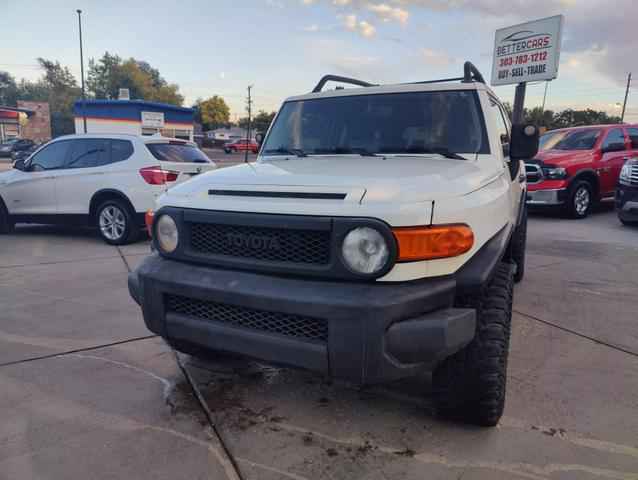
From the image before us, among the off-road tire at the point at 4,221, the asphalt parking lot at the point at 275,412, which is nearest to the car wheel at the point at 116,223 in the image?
the off-road tire at the point at 4,221

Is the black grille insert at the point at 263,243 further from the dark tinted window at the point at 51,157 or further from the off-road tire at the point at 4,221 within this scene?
the off-road tire at the point at 4,221

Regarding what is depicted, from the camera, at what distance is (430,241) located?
6.39 feet

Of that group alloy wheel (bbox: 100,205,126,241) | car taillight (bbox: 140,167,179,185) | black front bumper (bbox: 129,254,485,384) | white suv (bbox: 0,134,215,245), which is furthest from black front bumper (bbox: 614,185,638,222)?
alloy wheel (bbox: 100,205,126,241)

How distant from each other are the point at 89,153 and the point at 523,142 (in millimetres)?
6222

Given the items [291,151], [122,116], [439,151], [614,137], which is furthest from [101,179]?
[122,116]

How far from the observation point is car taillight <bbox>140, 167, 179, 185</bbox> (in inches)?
259

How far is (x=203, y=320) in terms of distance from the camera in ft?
7.37

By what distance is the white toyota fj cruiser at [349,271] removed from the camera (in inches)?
74.6

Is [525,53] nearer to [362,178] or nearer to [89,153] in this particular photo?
[89,153]

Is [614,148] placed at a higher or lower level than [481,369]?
higher


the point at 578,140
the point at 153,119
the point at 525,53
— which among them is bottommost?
the point at 578,140

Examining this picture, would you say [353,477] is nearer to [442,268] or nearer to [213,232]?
[442,268]

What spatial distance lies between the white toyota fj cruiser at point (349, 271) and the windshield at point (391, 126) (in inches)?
9.7

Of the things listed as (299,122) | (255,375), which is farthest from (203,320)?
(299,122)
